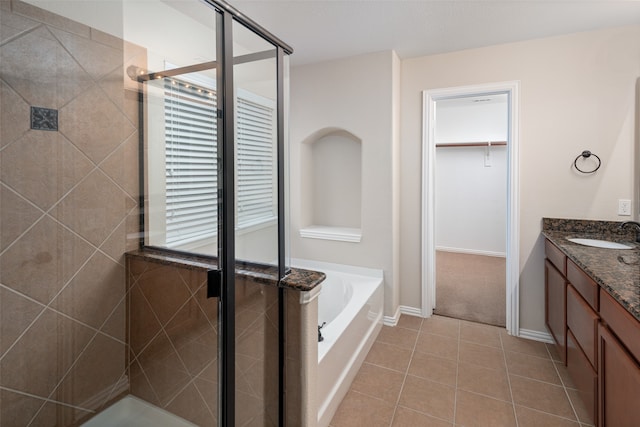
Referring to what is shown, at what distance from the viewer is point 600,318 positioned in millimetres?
1471

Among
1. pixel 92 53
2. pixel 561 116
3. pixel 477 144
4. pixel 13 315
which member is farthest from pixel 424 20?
pixel 477 144

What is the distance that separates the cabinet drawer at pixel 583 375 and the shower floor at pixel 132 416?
2012 millimetres

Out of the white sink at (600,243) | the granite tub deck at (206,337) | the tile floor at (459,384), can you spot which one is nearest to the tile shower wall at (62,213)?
the granite tub deck at (206,337)

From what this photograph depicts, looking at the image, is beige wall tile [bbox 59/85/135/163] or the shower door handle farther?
beige wall tile [bbox 59/85/135/163]

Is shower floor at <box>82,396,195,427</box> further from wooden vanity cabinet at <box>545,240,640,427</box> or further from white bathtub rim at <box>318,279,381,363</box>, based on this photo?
wooden vanity cabinet at <box>545,240,640,427</box>

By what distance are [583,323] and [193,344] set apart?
194cm

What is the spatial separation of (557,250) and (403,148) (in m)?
1.45

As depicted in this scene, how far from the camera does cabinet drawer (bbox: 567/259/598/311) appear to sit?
1509mm

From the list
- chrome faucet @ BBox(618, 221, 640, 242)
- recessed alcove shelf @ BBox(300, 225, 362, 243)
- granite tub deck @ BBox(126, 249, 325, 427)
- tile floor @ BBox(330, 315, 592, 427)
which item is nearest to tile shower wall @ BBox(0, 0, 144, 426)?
granite tub deck @ BBox(126, 249, 325, 427)

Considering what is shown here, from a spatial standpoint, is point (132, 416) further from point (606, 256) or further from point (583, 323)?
point (606, 256)

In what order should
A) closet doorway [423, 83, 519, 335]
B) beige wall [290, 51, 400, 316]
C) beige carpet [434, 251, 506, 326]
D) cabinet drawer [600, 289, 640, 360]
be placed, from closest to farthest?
cabinet drawer [600, 289, 640, 360] < beige wall [290, 51, 400, 316] < beige carpet [434, 251, 506, 326] < closet doorway [423, 83, 519, 335]

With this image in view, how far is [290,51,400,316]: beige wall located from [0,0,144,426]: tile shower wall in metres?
1.82

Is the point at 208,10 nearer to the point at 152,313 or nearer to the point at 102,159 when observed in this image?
the point at 102,159

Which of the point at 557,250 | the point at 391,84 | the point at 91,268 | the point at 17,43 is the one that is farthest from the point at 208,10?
the point at 557,250
